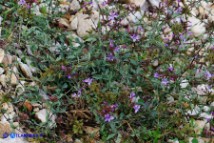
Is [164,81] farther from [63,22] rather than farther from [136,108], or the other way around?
[63,22]

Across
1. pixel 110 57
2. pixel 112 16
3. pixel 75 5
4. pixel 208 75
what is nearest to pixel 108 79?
pixel 110 57

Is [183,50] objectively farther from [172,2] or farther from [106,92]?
[106,92]

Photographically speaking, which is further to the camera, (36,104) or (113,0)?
(113,0)

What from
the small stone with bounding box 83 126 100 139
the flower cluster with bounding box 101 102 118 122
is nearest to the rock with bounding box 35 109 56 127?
the small stone with bounding box 83 126 100 139

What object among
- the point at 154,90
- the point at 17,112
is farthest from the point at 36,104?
the point at 154,90

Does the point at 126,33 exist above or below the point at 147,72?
above

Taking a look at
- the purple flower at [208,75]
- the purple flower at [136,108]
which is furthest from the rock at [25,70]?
the purple flower at [208,75]

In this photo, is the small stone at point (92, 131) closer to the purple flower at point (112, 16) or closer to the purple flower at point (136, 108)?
the purple flower at point (136, 108)

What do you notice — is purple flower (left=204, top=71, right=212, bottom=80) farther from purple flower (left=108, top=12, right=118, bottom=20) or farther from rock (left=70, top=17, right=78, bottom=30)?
rock (left=70, top=17, right=78, bottom=30)

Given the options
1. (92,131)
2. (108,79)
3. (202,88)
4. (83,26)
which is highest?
(83,26)
